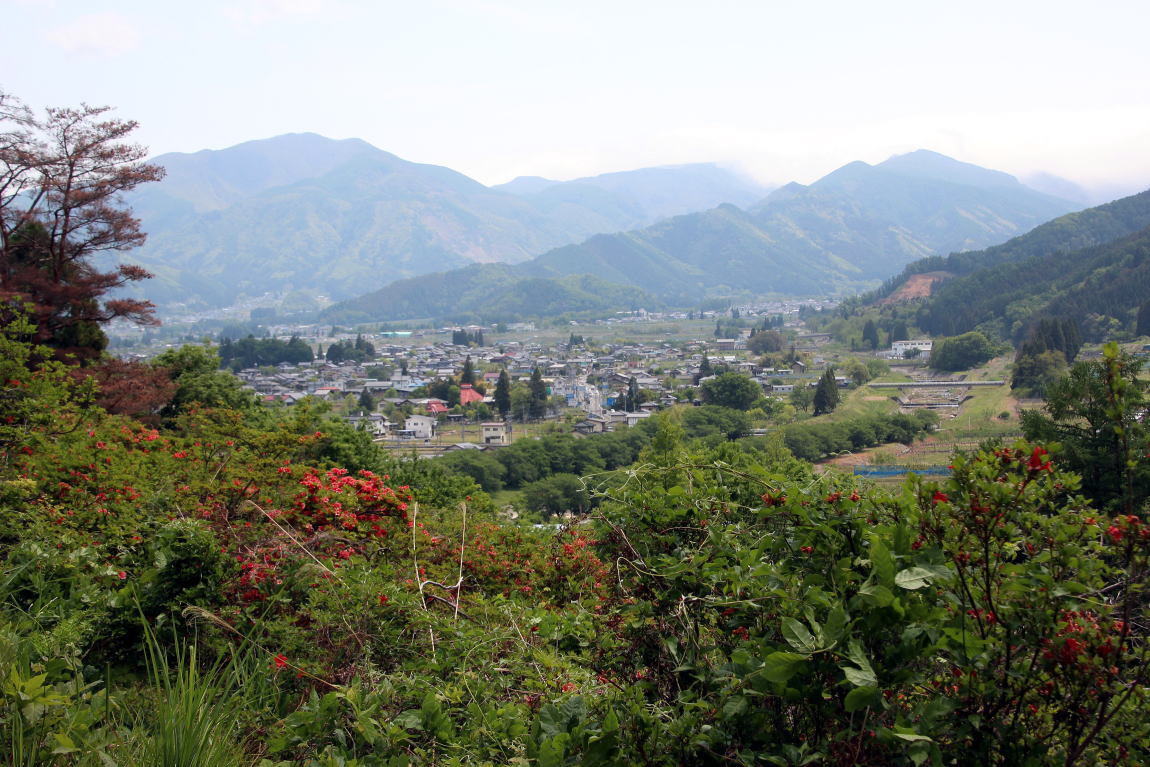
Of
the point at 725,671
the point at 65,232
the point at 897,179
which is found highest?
the point at 897,179

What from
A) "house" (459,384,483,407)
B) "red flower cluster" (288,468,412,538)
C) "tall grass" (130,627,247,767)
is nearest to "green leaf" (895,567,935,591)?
"tall grass" (130,627,247,767)

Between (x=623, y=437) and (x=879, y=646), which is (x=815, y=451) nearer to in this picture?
(x=623, y=437)

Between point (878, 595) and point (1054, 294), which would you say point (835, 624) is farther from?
point (1054, 294)

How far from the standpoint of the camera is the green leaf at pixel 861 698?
1.15 meters

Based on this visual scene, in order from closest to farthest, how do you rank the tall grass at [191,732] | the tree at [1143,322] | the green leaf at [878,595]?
1. the green leaf at [878,595]
2. the tall grass at [191,732]
3. the tree at [1143,322]

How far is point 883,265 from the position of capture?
484 ft

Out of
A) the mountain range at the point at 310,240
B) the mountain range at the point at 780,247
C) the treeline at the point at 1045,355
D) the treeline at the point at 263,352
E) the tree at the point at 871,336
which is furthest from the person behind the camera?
the mountain range at the point at 310,240

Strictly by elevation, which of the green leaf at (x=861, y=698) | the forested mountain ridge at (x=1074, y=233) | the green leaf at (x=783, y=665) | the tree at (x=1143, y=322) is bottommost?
the tree at (x=1143, y=322)

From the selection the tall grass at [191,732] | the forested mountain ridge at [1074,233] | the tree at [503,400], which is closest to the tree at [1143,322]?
the forested mountain ridge at [1074,233]

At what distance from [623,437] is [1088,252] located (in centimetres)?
4396

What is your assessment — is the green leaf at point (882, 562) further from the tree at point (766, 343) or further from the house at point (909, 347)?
the tree at point (766, 343)

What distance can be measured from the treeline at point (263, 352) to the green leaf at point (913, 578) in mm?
57699

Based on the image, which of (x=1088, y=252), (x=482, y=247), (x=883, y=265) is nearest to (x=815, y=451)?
(x=1088, y=252)

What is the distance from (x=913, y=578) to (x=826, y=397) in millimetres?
34216
